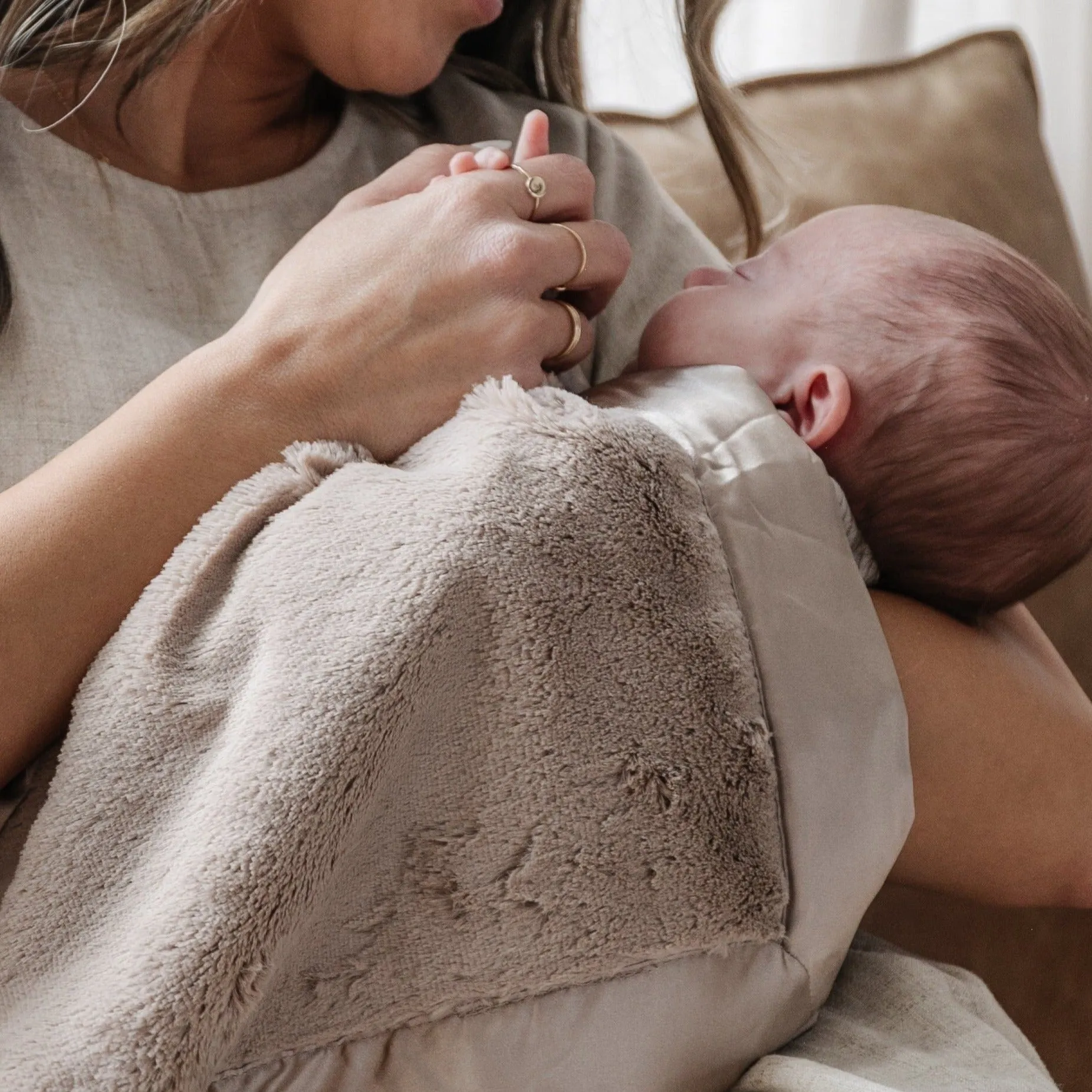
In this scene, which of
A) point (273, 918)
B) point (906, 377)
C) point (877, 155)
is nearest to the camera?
point (273, 918)

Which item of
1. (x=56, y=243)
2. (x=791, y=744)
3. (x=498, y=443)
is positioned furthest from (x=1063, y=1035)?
(x=56, y=243)

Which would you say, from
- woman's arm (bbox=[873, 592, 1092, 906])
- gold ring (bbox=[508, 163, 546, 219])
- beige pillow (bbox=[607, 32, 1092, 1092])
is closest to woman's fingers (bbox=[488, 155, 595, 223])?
gold ring (bbox=[508, 163, 546, 219])

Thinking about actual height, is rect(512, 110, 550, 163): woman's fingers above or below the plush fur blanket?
above

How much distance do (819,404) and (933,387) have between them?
83 mm

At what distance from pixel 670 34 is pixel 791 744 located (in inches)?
31.9

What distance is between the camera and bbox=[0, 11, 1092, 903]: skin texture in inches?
26.4

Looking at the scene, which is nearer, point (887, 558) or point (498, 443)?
point (498, 443)

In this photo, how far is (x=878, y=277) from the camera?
0.87m

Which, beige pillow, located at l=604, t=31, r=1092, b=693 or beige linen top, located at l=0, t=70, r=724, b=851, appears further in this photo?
beige pillow, located at l=604, t=31, r=1092, b=693

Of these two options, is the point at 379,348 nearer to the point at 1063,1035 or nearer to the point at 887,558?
the point at 887,558

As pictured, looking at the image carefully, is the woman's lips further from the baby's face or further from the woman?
the baby's face

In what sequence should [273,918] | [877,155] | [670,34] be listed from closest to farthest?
[273,918] < [670,34] < [877,155]

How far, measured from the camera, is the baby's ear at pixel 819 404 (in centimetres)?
84

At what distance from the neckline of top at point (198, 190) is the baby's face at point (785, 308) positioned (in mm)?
321
